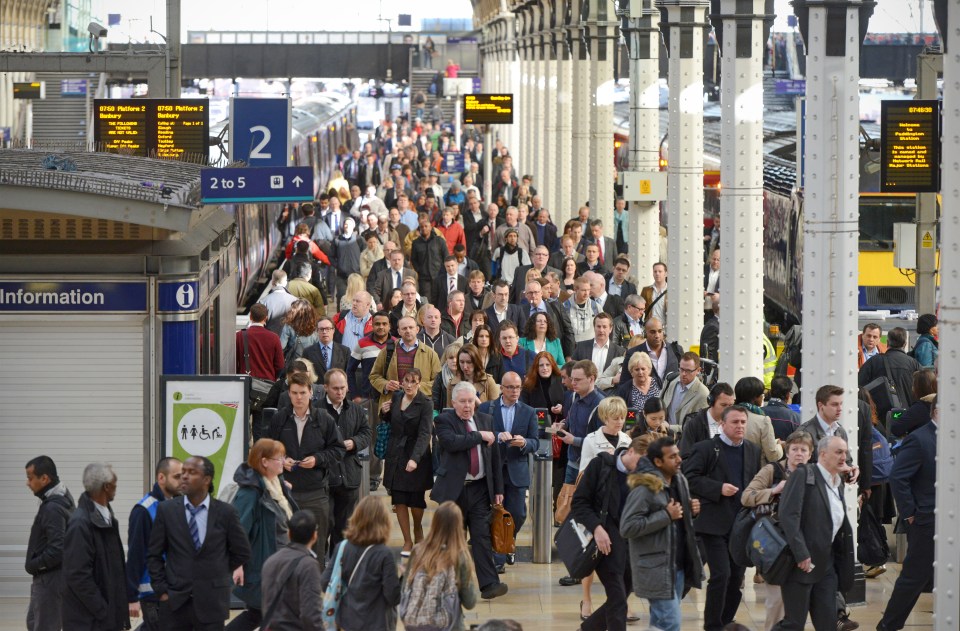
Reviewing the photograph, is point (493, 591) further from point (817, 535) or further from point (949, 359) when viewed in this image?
point (949, 359)

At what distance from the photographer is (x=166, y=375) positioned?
10.5 meters

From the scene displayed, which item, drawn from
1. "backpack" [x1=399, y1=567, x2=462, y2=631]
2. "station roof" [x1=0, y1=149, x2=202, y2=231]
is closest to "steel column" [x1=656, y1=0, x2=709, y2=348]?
"station roof" [x1=0, y1=149, x2=202, y2=231]

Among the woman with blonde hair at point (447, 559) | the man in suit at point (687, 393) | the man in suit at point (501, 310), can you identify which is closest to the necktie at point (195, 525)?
the woman with blonde hair at point (447, 559)

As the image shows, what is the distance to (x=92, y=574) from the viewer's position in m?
8.59

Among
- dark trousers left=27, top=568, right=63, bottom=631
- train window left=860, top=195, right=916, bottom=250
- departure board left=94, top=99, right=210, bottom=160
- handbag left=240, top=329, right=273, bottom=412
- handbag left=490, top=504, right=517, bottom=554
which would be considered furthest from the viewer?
train window left=860, top=195, right=916, bottom=250

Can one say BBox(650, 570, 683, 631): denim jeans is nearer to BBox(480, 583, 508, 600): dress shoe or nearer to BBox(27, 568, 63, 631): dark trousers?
BBox(480, 583, 508, 600): dress shoe

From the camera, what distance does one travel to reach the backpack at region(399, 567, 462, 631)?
25.3 feet

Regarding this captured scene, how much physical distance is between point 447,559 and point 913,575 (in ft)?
11.3

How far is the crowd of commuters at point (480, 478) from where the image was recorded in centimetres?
854

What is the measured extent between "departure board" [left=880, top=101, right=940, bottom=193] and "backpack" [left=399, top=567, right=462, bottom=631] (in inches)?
411

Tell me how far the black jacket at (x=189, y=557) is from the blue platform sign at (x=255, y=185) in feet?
11.4

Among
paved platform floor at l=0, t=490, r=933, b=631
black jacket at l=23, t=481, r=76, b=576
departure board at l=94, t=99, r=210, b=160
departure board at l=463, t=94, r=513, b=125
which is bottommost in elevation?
paved platform floor at l=0, t=490, r=933, b=631

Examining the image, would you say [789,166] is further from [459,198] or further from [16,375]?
[16,375]

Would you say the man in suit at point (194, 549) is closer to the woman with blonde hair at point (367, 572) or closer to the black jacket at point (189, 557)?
the black jacket at point (189, 557)
